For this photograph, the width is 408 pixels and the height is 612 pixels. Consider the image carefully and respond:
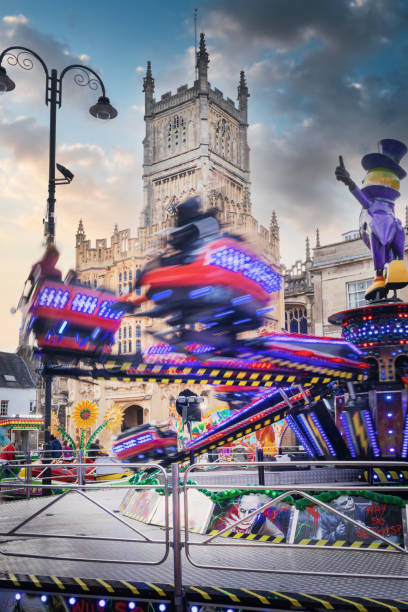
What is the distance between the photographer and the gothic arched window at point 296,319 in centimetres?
5044

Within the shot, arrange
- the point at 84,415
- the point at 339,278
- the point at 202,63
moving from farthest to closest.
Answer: the point at 202,63 → the point at 339,278 → the point at 84,415

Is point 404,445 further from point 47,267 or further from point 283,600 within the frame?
point 47,267

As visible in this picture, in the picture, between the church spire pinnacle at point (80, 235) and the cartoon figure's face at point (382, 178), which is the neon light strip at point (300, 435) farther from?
the church spire pinnacle at point (80, 235)

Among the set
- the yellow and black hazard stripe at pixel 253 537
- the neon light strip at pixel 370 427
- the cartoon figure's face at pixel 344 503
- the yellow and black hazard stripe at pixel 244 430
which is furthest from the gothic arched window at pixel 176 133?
the yellow and black hazard stripe at pixel 253 537

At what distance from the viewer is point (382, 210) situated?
11094 millimetres

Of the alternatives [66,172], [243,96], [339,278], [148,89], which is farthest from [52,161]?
[243,96]

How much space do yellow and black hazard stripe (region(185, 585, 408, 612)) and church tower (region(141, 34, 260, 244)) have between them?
1966 inches

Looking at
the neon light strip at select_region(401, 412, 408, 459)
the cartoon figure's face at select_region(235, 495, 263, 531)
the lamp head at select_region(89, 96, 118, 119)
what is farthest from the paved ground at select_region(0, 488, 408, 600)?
the lamp head at select_region(89, 96, 118, 119)

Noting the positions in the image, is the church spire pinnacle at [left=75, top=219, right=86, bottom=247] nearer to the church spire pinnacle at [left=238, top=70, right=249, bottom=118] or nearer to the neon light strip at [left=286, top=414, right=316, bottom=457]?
the church spire pinnacle at [left=238, top=70, right=249, bottom=118]

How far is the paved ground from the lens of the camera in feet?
17.1

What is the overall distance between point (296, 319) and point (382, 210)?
132 ft

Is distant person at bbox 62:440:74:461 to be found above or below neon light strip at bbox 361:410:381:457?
below

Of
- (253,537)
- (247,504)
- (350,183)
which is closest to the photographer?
(253,537)

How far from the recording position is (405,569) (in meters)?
5.77
